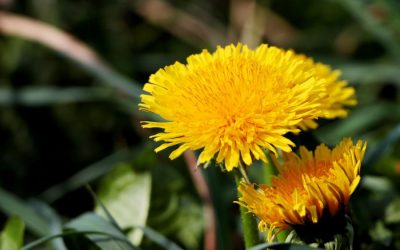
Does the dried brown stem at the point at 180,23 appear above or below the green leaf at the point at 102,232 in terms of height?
above

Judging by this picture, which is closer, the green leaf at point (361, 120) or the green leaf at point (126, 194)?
the green leaf at point (126, 194)

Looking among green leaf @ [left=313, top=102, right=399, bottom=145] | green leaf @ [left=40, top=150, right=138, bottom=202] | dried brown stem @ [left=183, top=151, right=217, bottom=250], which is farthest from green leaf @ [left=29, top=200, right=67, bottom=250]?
green leaf @ [left=313, top=102, right=399, bottom=145]

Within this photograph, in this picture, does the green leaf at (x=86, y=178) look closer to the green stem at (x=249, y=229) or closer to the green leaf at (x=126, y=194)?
the green leaf at (x=126, y=194)

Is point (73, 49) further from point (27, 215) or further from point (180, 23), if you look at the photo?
point (180, 23)

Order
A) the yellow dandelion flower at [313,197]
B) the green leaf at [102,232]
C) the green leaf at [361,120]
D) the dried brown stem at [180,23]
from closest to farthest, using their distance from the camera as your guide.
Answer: the yellow dandelion flower at [313,197], the green leaf at [102,232], the green leaf at [361,120], the dried brown stem at [180,23]

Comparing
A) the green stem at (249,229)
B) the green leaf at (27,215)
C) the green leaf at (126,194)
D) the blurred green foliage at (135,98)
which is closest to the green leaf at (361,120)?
the blurred green foliage at (135,98)

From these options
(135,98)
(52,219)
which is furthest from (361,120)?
(52,219)

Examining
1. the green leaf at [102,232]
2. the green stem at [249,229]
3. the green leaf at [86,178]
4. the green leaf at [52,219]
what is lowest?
the green stem at [249,229]
